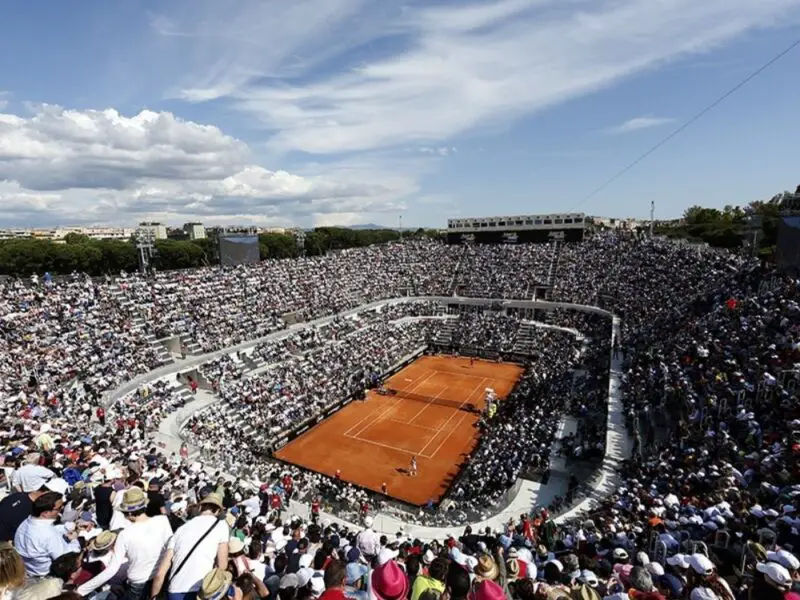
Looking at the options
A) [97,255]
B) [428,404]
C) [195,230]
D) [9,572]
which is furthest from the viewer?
[195,230]

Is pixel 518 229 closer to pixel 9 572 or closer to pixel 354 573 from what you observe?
pixel 354 573

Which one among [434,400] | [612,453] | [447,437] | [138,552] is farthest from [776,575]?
[434,400]

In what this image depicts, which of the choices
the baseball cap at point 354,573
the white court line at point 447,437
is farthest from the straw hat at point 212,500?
the white court line at point 447,437

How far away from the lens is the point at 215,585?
377 cm

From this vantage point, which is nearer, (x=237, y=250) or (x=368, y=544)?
(x=368, y=544)

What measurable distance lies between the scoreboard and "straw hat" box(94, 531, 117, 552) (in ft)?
193

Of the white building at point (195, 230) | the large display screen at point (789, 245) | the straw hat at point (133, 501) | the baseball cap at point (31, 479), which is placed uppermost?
the white building at point (195, 230)

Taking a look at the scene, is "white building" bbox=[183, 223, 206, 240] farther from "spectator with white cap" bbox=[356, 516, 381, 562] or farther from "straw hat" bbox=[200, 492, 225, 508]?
"straw hat" bbox=[200, 492, 225, 508]

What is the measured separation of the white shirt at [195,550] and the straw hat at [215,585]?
13.6 inches

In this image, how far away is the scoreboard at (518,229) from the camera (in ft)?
190

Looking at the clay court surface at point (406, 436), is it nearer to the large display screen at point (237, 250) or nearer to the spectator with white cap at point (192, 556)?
the spectator with white cap at point (192, 556)

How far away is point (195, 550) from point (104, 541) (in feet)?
5.43

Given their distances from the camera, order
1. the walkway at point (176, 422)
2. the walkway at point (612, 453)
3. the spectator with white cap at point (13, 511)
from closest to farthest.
→ 1. the spectator with white cap at point (13, 511)
2. the walkway at point (612, 453)
3. the walkway at point (176, 422)

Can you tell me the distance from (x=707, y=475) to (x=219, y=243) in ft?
148
